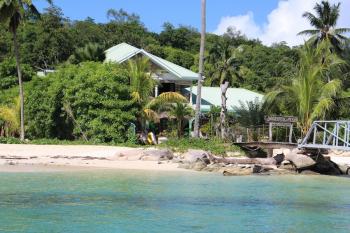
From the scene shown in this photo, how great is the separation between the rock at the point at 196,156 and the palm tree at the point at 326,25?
22640 mm

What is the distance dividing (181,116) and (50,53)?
25827mm

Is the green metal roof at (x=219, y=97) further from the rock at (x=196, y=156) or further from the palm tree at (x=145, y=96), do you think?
the rock at (x=196, y=156)

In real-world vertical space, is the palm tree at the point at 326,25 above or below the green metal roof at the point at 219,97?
above

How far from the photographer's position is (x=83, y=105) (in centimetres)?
3184

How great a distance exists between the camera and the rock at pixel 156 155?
25922 millimetres

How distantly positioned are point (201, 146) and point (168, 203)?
12.5 m

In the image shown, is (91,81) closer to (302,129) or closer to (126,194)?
(302,129)

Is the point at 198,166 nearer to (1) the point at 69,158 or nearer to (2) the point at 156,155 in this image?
(2) the point at 156,155

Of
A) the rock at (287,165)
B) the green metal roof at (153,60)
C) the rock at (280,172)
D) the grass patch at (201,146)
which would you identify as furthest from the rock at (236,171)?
the green metal roof at (153,60)

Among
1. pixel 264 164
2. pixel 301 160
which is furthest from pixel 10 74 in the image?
pixel 301 160

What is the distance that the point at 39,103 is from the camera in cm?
3334

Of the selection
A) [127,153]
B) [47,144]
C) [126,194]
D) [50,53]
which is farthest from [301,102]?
[50,53]

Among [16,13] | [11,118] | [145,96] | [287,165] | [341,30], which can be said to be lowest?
[287,165]

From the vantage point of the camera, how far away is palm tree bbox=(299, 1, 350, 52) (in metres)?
45.1
